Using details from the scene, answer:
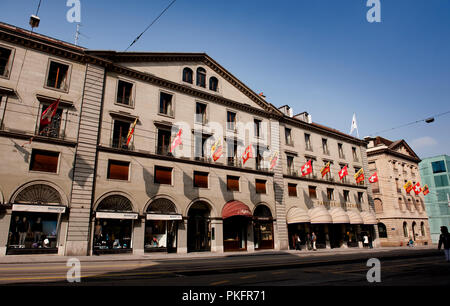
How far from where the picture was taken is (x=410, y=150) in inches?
2178

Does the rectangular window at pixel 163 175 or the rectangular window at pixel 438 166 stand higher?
the rectangular window at pixel 438 166

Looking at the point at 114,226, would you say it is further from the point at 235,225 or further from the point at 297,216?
the point at 297,216

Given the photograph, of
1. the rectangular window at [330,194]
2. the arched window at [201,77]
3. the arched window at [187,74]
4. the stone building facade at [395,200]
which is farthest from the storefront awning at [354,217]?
the arched window at [187,74]

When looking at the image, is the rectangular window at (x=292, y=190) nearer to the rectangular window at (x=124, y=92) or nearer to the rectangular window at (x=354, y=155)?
the rectangular window at (x=354, y=155)

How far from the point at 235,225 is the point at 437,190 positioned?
201 ft

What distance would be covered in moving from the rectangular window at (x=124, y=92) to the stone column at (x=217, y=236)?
1291 cm

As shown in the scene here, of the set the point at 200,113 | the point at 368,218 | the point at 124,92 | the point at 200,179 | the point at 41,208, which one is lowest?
the point at 368,218

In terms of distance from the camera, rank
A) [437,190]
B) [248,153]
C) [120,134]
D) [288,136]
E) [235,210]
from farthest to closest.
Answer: [437,190]
[288,136]
[248,153]
[235,210]
[120,134]

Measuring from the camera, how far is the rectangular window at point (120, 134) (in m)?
22.8

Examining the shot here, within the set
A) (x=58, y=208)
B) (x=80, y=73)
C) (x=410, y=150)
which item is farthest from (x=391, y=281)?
(x=410, y=150)

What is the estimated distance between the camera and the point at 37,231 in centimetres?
1873

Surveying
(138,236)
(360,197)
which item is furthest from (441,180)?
(138,236)

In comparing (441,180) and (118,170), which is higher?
(441,180)

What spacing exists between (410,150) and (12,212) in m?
61.9
